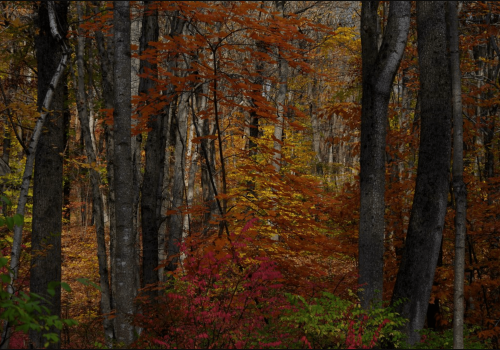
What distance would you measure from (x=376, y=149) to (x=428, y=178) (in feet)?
3.03

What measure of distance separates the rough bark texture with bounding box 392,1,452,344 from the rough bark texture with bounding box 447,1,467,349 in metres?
0.89

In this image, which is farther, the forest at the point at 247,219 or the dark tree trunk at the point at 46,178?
the dark tree trunk at the point at 46,178

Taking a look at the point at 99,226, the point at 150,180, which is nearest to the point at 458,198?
the point at 150,180

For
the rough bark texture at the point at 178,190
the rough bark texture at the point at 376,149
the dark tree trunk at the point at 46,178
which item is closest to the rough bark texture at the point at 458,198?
the rough bark texture at the point at 376,149

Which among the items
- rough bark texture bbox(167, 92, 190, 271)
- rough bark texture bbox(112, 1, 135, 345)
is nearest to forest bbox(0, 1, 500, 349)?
rough bark texture bbox(112, 1, 135, 345)

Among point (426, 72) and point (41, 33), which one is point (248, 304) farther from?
point (41, 33)

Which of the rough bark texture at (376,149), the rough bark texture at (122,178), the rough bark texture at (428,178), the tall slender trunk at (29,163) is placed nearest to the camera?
the rough bark texture at (122,178)

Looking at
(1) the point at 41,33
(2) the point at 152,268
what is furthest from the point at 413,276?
(1) the point at 41,33

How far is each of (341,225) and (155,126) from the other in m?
5.03

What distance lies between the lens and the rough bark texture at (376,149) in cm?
598

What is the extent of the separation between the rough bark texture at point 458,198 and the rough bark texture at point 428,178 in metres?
0.89

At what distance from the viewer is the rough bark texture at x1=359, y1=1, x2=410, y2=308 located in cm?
598

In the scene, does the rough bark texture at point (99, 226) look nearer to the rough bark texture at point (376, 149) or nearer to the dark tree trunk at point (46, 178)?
the dark tree trunk at point (46, 178)

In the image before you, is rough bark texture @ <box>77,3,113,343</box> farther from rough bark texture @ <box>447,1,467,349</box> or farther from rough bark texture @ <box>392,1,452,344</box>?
rough bark texture @ <box>447,1,467,349</box>
